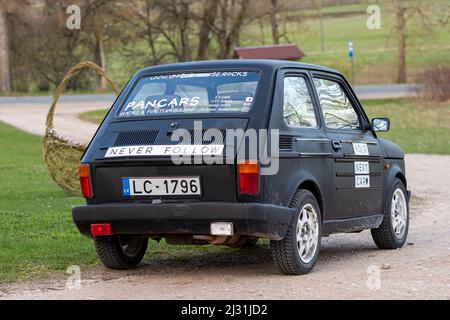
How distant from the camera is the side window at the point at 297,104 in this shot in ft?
27.4

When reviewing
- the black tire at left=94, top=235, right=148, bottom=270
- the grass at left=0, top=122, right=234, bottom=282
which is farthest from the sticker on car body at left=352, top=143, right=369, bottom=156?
the black tire at left=94, top=235, right=148, bottom=270

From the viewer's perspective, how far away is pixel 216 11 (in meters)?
51.1

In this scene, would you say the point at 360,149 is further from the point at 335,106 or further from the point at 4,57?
the point at 4,57

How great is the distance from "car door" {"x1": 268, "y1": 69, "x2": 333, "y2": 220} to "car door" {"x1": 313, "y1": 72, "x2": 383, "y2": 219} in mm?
174

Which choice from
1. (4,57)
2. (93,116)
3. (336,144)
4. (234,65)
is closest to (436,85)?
(93,116)

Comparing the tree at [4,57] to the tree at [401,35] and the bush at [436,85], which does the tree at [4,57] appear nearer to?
the tree at [401,35]

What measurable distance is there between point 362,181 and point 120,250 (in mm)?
2344

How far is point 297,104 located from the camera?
8.57m

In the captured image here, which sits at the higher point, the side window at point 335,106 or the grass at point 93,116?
the side window at point 335,106

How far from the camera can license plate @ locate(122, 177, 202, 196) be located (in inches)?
307

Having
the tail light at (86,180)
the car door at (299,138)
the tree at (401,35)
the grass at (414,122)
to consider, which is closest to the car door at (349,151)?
the car door at (299,138)

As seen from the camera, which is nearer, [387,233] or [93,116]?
[387,233]

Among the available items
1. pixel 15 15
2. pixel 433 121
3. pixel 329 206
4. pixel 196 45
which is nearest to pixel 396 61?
pixel 196 45
